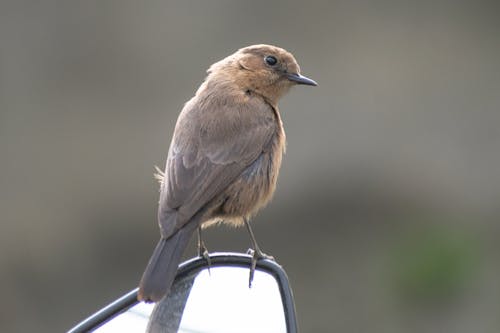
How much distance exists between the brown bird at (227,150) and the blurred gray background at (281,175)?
267cm

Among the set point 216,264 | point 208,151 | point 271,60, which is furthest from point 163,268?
point 271,60

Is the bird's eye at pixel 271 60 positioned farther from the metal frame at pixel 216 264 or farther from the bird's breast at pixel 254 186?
the metal frame at pixel 216 264

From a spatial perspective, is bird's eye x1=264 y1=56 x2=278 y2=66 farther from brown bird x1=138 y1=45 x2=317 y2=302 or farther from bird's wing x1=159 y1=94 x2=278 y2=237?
bird's wing x1=159 y1=94 x2=278 y2=237

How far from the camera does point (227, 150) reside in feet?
17.5

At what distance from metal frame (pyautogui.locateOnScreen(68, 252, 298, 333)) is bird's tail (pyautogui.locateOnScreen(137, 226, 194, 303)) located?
69 millimetres

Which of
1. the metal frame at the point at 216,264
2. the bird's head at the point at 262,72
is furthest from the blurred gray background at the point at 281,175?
the metal frame at the point at 216,264

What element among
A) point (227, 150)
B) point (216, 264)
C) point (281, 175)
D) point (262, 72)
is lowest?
point (281, 175)

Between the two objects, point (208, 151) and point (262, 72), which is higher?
point (262, 72)

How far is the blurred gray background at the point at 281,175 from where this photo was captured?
8.66 meters

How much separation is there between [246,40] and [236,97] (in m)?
3.13

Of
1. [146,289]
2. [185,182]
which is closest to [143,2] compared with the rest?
[185,182]

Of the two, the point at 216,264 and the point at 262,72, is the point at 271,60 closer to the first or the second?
the point at 262,72

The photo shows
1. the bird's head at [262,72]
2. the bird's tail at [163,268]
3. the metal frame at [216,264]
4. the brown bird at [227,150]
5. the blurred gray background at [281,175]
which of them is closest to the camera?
the metal frame at [216,264]

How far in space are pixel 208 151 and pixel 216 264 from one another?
3.06ft
